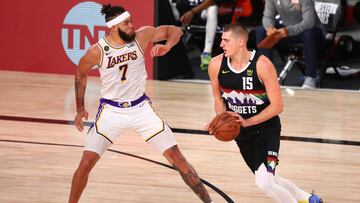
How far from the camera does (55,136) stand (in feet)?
33.5

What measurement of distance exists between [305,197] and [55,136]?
4000 millimetres

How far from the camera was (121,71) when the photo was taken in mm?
7113

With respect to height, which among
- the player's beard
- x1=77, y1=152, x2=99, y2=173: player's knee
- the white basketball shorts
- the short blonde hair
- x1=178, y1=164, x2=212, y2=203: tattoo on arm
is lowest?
x1=178, y1=164, x2=212, y2=203: tattoo on arm

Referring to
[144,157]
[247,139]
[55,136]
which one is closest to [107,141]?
[247,139]

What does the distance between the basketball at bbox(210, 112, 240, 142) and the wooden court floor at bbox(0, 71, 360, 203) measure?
112 centimetres

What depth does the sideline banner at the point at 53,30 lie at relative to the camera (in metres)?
13.8

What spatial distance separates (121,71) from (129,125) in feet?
1.42

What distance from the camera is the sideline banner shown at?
13750mm

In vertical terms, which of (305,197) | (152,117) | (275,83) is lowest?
(305,197)

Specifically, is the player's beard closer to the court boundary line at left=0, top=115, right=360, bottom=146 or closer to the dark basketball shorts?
the dark basketball shorts

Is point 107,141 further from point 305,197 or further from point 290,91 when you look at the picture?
point 290,91

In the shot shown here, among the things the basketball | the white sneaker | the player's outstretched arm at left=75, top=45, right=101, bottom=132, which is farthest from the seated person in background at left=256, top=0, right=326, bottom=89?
the basketball

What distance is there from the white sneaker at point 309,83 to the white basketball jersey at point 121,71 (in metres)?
6.17

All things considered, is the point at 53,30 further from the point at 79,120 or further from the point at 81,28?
the point at 79,120
